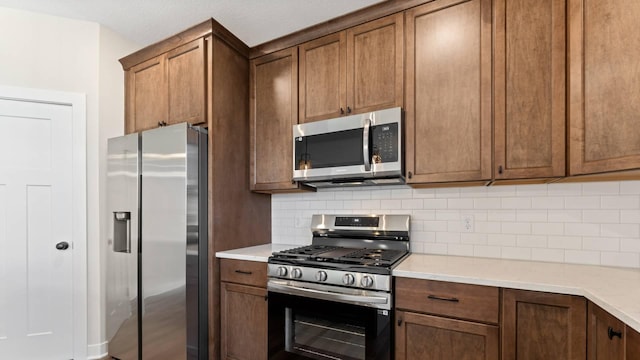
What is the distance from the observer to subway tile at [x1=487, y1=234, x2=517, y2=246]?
6.73 feet

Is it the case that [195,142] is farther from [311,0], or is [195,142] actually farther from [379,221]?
[379,221]

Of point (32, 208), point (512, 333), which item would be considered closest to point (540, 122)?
point (512, 333)

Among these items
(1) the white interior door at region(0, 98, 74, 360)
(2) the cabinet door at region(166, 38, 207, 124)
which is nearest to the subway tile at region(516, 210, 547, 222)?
(2) the cabinet door at region(166, 38, 207, 124)

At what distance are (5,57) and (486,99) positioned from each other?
138 inches

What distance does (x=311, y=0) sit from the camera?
7.63 ft

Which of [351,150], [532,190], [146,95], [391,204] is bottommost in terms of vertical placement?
[391,204]

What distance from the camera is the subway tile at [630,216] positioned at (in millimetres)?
1743

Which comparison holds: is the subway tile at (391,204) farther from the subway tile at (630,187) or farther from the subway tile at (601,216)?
the subway tile at (630,187)

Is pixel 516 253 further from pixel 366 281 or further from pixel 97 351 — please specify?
pixel 97 351

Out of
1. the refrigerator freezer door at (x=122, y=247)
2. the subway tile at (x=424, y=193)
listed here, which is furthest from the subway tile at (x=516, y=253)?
the refrigerator freezer door at (x=122, y=247)

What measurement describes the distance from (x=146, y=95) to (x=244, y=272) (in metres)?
1.79

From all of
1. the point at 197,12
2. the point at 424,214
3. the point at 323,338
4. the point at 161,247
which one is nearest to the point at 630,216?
the point at 424,214

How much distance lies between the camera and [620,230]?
1785 mm

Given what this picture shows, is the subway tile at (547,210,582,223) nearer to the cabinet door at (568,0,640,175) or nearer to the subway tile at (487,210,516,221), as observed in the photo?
the subway tile at (487,210,516,221)
